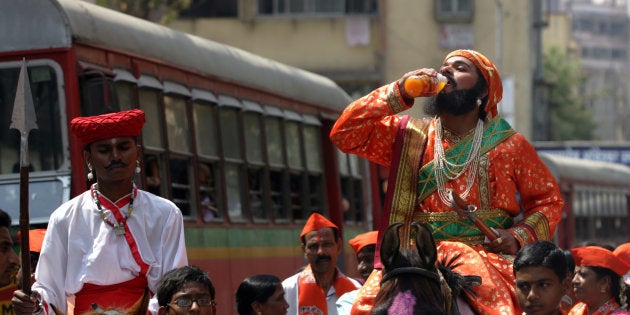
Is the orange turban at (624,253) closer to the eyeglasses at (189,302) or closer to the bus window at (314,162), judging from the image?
the eyeglasses at (189,302)

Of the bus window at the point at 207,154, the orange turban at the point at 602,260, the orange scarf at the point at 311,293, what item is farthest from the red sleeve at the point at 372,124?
the bus window at the point at 207,154

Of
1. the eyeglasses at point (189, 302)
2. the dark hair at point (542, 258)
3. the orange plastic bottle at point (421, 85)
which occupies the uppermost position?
the orange plastic bottle at point (421, 85)

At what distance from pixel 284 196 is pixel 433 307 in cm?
1009

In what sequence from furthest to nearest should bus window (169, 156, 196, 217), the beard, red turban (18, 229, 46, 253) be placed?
bus window (169, 156, 196, 217), red turban (18, 229, 46, 253), the beard

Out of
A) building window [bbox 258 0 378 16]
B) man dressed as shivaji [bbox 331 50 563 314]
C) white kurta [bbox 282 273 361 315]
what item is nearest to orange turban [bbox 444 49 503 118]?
man dressed as shivaji [bbox 331 50 563 314]

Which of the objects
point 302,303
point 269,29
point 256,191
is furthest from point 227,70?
point 269,29

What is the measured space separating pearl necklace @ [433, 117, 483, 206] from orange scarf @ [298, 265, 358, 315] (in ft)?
9.51

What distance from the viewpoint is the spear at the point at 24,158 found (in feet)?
20.5

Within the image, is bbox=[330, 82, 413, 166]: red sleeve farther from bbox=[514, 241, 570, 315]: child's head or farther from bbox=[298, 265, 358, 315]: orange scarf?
bbox=[298, 265, 358, 315]: orange scarf

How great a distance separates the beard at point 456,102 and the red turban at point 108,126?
4.27 feet

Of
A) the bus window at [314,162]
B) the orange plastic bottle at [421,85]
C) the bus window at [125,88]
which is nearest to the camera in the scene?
the orange plastic bottle at [421,85]

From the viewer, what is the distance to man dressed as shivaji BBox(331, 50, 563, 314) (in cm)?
675

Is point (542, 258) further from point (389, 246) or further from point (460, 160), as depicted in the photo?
point (389, 246)

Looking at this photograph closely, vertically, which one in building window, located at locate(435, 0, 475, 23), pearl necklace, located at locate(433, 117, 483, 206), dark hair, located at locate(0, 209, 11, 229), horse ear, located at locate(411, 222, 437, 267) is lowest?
dark hair, located at locate(0, 209, 11, 229)
